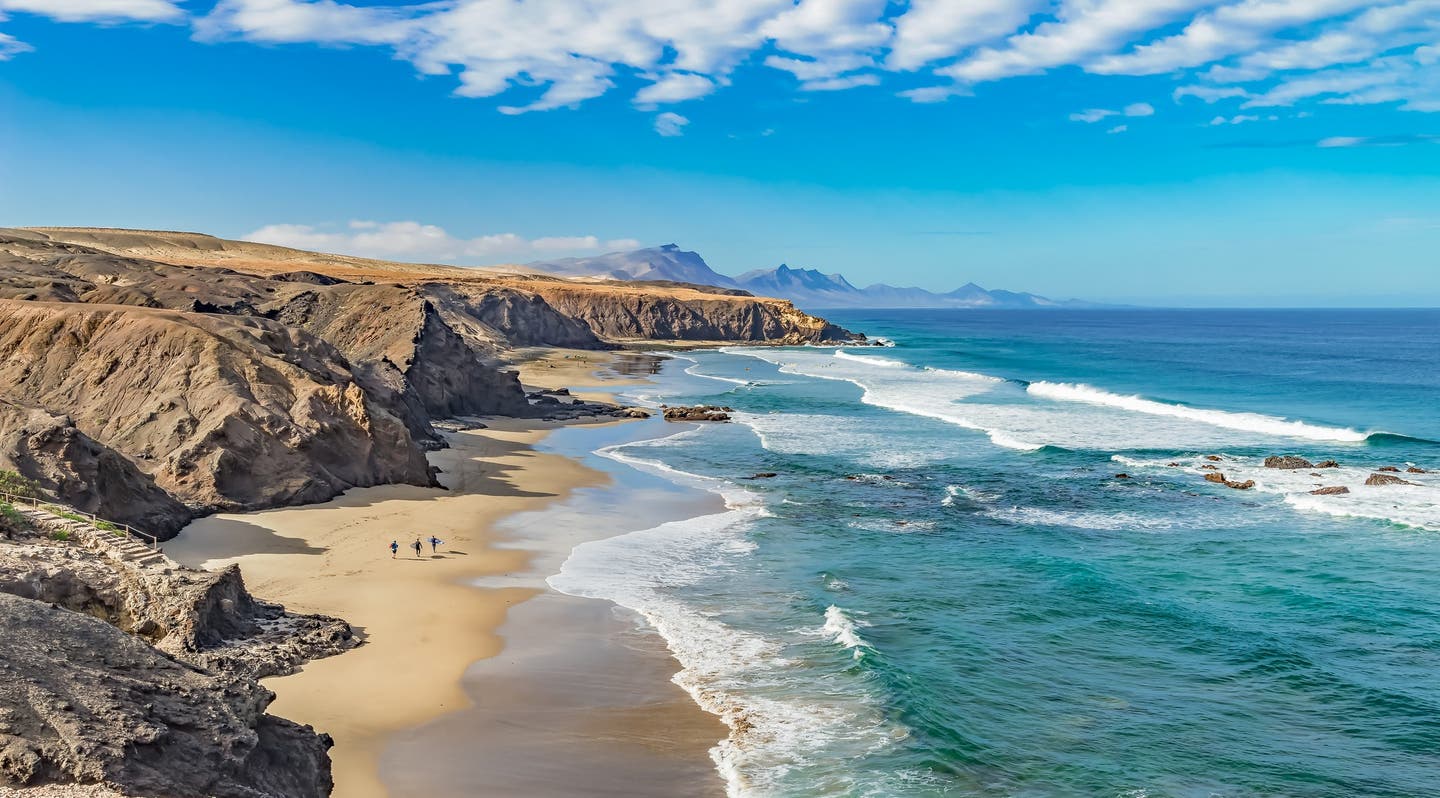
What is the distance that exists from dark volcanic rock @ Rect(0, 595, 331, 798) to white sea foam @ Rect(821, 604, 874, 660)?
35.5 feet

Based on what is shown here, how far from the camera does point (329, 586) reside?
22938mm

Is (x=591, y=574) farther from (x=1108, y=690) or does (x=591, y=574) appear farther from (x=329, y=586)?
(x=1108, y=690)

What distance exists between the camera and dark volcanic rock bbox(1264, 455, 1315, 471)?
137 ft

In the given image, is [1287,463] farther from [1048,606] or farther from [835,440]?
[1048,606]

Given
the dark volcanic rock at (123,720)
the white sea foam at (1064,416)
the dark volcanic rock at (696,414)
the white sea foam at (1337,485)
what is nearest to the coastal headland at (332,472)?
the dark volcanic rock at (123,720)

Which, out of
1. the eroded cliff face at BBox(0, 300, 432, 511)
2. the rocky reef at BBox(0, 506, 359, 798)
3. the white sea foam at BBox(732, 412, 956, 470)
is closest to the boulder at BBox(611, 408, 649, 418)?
the white sea foam at BBox(732, 412, 956, 470)

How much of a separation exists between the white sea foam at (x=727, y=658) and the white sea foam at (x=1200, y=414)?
33.6 m

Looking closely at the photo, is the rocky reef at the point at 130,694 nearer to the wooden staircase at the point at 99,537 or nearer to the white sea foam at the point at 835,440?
the wooden staircase at the point at 99,537

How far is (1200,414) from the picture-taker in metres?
60.0

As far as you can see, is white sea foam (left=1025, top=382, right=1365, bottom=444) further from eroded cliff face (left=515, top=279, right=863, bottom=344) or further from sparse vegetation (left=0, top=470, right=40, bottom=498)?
eroded cliff face (left=515, top=279, right=863, bottom=344)

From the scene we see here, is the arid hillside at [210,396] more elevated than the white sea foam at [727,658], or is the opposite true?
the arid hillside at [210,396]

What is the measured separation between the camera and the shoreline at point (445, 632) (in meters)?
16.0

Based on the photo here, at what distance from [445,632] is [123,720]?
1054 centimetres

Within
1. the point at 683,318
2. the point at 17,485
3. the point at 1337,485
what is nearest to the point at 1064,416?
the point at 1337,485
